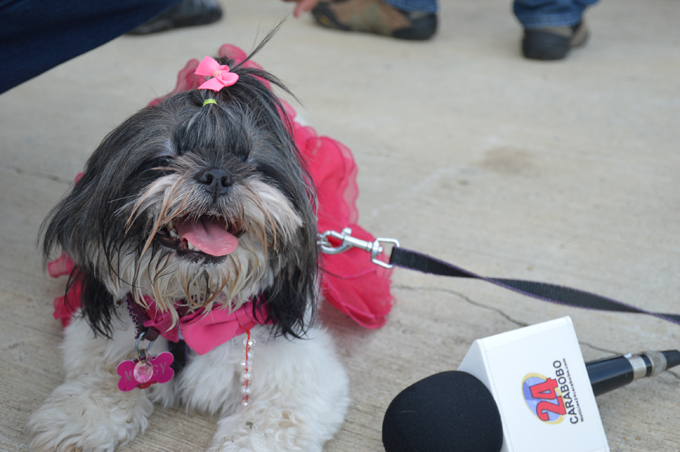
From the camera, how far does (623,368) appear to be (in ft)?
5.90

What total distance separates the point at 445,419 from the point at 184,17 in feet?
19.0

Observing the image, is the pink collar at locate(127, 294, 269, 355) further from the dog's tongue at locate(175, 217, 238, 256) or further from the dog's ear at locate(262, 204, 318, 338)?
the dog's tongue at locate(175, 217, 238, 256)

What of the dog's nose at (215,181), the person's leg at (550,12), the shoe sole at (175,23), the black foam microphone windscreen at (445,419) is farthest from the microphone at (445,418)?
the shoe sole at (175,23)

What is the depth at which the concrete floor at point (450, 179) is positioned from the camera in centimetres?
215

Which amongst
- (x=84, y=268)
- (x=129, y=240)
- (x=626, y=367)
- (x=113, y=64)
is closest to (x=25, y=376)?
(x=84, y=268)

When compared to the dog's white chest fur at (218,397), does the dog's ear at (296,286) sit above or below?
above

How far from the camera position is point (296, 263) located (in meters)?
1.74

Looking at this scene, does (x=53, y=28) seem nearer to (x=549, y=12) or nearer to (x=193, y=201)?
(x=193, y=201)

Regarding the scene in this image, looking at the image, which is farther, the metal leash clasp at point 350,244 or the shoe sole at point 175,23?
the shoe sole at point 175,23

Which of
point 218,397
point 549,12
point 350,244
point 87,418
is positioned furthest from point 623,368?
point 549,12

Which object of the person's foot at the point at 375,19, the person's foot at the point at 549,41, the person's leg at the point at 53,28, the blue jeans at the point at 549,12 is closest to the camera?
the person's leg at the point at 53,28

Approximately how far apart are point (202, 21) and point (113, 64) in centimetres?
151

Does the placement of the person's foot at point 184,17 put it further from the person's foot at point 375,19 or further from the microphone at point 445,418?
the microphone at point 445,418

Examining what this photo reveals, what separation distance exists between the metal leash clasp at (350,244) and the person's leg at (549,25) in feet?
13.3
